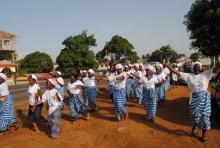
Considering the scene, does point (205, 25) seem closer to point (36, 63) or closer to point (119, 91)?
point (119, 91)

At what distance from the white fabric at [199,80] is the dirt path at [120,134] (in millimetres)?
1284

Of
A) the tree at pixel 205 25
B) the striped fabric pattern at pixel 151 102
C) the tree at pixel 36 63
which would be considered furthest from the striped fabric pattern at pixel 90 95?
the tree at pixel 36 63

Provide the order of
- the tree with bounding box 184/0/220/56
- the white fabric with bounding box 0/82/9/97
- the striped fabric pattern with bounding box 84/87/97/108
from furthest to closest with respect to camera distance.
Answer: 1. the tree with bounding box 184/0/220/56
2. the striped fabric pattern with bounding box 84/87/97/108
3. the white fabric with bounding box 0/82/9/97

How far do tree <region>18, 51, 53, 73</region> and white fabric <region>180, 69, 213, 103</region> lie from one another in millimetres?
48575

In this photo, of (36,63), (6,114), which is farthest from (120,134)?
(36,63)

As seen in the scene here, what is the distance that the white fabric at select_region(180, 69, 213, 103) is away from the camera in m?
7.55

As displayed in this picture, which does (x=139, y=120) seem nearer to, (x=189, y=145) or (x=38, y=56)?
(x=189, y=145)

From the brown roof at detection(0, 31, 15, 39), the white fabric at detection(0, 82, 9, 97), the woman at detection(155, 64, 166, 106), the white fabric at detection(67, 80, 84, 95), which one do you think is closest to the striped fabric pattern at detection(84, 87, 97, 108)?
the white fabric at detection(67, 80, 84, 95)

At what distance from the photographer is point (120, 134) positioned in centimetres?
872

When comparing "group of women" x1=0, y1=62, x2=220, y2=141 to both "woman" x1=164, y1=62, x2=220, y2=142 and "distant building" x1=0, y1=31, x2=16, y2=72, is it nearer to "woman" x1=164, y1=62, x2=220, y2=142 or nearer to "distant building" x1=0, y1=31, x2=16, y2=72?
"woman" x1=164, y1=62, x2=220, y2=142

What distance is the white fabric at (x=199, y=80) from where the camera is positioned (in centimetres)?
755

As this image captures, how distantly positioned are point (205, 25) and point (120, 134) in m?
15.7

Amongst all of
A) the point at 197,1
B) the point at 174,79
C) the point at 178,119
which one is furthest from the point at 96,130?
the point at 197,1

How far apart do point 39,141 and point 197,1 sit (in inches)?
700
